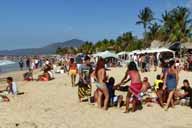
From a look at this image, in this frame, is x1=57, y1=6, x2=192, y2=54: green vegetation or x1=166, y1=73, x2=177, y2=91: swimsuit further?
x1=57, y1=6, x2=192, y2=54: green vegetation

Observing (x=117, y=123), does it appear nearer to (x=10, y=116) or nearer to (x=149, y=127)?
(x=149, y=127)

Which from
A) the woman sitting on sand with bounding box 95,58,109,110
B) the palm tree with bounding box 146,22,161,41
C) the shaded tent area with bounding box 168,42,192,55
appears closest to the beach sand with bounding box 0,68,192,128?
the woman sitting on sand with bounding box 95,58,109,110

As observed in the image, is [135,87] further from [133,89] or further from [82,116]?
[82,116]

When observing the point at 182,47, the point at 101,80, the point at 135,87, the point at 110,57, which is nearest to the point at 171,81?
the point at 135,87

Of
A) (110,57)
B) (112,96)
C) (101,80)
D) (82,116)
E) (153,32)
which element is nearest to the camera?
(82,116)

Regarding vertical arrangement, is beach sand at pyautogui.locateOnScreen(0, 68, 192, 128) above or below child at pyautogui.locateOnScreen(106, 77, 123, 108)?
below

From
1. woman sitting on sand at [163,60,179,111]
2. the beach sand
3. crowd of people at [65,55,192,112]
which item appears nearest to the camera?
the beach sand

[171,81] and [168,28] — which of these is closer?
[171,81]

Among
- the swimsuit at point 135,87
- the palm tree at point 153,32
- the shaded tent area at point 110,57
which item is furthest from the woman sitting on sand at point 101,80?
the palm tree at point 153,32

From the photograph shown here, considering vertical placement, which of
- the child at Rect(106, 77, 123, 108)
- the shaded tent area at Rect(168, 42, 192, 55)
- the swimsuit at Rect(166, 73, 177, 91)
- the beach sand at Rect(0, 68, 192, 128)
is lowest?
the beach sand at Rect(0, 68, 192, 128)

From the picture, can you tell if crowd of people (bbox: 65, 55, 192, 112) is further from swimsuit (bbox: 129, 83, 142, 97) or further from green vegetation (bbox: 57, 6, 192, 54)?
green vegetation (bbox: 57, 6, 192, 54)

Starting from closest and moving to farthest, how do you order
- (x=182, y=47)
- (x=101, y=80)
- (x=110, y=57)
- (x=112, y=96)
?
(x=101, y=80) → (x=112, y=96) → (x=110, y=57) → (x=182, y=47)

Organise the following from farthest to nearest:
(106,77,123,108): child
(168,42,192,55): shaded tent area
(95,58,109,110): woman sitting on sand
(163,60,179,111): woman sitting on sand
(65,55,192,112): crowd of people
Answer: (168,42,192,55): shaded tent area
(106,77,123,108): child
(163,60,179,111): woman sitting on sand
(95,58,109,110): woman sitting on sand
(65,55,192,112): crowd of people

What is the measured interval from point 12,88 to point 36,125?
6.57 m
